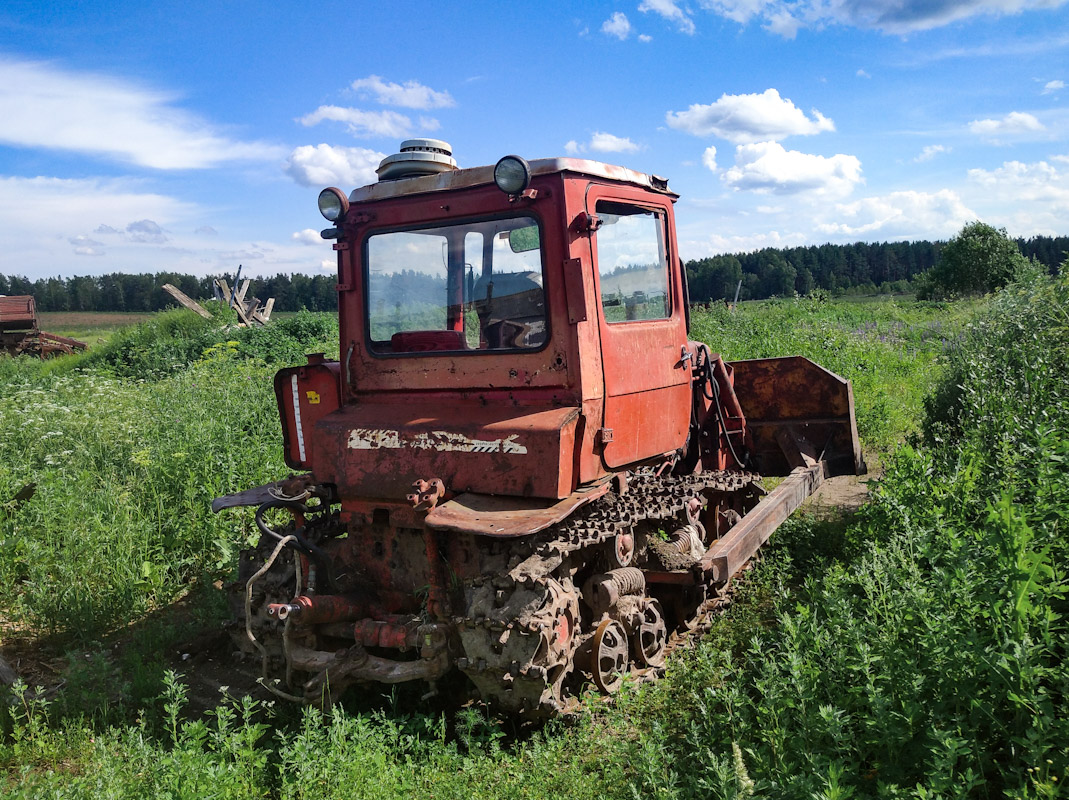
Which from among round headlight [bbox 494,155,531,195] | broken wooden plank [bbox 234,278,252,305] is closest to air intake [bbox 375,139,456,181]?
round headlight [bbox 494,155,531,195]

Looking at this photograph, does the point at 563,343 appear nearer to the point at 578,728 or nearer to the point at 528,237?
the point at 528,237

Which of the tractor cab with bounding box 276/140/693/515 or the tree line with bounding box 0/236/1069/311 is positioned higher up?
the tree line with bounding box 0/236/1069/311

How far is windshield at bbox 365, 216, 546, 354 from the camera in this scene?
14.8 feet

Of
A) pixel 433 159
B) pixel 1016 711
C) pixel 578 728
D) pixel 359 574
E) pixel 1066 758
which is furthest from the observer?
pixel 433 159

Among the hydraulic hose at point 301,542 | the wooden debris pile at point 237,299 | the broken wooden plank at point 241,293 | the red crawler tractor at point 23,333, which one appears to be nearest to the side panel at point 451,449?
the hydraulic hose at point 301,542

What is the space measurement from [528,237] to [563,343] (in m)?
0.68

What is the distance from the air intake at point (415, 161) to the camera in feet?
16.0

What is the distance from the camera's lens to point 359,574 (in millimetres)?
4453

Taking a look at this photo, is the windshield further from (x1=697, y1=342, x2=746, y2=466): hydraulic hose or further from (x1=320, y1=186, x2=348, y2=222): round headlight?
(x1=697, y1=342, x2=746, y2=466): hydraulic hose

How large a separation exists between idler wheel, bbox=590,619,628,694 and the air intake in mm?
3003

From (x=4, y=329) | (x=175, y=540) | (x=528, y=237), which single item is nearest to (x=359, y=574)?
(x=528, y=237)

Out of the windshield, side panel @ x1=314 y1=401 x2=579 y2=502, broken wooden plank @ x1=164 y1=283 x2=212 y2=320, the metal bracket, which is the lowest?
side panel @ x1=314 y1=401 x2=579 y2=502

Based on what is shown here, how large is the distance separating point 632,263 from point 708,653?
8.05ft

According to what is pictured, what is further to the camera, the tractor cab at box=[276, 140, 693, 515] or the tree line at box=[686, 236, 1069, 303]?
the tree line at box=[686, 236, 1069, 303]
